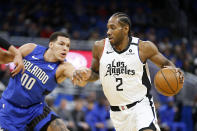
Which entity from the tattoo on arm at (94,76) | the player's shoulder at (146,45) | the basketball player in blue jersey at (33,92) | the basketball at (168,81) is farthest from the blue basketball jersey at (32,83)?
the basketball at (168,81)

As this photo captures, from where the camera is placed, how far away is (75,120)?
10625 millimetres

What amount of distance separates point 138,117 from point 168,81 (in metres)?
0.64

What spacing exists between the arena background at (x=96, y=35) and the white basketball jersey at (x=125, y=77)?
450 centimetres

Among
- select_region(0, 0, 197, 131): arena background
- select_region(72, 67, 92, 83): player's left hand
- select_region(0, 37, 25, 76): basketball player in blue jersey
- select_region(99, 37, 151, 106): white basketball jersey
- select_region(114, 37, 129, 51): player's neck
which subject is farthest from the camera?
select_region(0, 0, 197, 131): arena background

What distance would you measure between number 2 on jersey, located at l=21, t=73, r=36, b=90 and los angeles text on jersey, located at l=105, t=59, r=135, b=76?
3.66ft

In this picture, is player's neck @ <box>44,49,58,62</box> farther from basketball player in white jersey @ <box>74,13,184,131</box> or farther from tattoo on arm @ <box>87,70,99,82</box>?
basketball player in white jersey @ <box>74,13,184,131</box>

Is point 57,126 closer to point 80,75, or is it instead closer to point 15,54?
point 80,75

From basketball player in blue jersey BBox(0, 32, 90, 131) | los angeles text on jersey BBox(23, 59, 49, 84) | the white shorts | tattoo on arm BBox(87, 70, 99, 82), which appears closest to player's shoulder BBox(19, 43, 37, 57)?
basketball player in blue jersey BBox(0, 32, 90, 131)

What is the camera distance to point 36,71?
5359mm

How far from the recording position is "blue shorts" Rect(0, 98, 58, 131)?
5207 millimetres

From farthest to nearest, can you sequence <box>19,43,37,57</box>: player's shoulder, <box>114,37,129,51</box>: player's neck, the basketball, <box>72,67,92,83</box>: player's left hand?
1. <box>19,43,37,57</box>: player's shoulder
2. <box>114,37,129,51</box>: player's neck
3. the basketball
4. <box>72,67,92,83</box>: player's left hand

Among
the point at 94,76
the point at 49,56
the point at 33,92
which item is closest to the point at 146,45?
the point at 94,76

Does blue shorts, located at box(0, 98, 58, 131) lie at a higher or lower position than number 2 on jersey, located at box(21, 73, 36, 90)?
lower

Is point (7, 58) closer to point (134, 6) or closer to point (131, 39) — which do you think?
point (131, 39)
